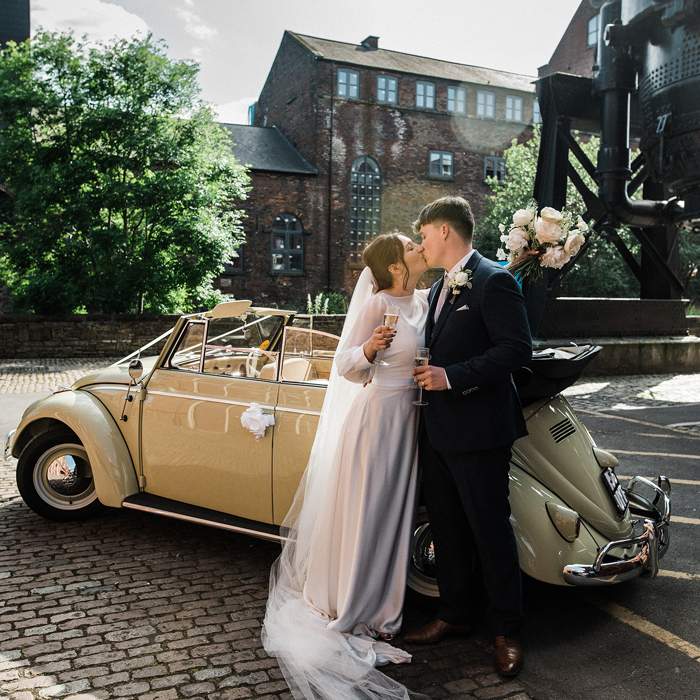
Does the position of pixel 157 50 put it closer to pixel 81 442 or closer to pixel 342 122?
pixel 342 122

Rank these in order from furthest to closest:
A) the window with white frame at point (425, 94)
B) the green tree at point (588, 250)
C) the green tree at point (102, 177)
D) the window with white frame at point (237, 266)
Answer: the window with white frame at point (425, 94), the window with white frame at point (237, 266), the green tree at point (588, 250), the green tree at point (102, 177)

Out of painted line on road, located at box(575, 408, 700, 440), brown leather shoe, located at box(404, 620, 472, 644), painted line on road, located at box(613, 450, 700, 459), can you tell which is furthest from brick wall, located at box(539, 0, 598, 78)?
brown leather shoe, located at box(404, 620, 472, 644)

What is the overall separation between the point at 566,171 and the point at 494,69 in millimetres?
28088

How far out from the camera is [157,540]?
4.73 meters

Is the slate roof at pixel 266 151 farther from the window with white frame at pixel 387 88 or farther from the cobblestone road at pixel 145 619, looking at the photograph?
the cobblestone road at pixel 145 619

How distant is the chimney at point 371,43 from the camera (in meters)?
33.9

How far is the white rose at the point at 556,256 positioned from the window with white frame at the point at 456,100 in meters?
31.8

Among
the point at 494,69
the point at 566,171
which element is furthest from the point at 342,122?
the point at 566,171

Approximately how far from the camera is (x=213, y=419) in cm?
428

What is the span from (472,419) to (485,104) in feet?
112

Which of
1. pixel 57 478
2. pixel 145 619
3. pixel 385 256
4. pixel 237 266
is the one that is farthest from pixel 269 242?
pixel 145 619

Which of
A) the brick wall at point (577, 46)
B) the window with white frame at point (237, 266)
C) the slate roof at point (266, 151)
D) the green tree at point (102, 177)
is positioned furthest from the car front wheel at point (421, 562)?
the brick wall at point (577, 46)

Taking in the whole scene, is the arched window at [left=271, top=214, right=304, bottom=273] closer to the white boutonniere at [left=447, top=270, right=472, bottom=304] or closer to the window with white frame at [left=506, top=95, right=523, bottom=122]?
the window with white frame at [left=506, top=95, right=523, bottom=122]

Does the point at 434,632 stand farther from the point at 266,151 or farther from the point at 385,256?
the point at 266,151
